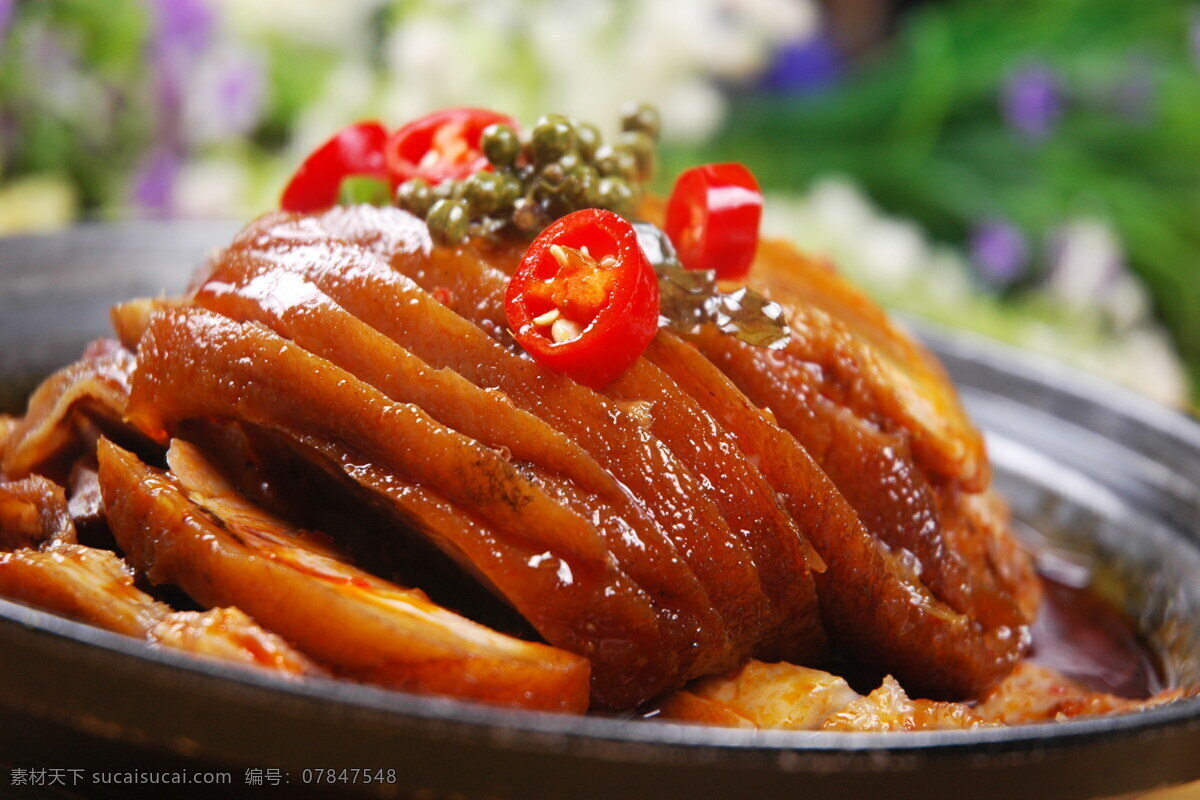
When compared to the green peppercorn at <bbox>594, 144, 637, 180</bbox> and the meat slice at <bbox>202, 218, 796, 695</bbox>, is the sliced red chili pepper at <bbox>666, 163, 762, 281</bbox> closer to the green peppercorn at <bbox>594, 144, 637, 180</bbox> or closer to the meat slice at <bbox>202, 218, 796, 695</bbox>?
the green peppercorn at <bbox>594, 144, 637, 180</bbox>

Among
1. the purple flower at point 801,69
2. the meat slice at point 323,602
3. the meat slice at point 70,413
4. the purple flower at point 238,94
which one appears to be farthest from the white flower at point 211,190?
the meat slice at point 323,602

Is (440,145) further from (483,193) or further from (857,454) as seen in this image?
(857,454)

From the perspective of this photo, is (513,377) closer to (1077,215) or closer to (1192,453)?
(1192,453)

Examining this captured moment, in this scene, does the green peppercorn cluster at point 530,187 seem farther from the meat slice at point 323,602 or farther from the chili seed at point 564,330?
the meat slice at point 323,602

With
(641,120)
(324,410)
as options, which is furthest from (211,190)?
(324,410)

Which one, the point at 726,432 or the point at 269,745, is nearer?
the point at 269,745

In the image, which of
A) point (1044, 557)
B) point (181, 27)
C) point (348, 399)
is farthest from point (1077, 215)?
point (348, 399)
